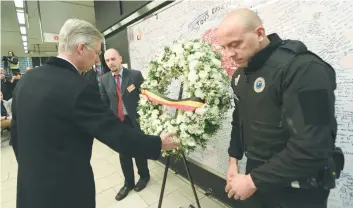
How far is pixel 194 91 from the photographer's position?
1.21 metres

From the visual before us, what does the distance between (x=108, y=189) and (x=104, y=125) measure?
6.63 feet

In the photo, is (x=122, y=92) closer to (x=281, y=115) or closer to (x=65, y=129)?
(x=65, y=129)

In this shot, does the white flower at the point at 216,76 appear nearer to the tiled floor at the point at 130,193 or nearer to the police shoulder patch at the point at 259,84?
the police shoulder patch at the point at 259,84

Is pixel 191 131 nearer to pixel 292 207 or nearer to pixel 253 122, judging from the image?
pixel 253 122

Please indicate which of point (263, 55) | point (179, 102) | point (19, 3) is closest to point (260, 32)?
A: point (263, 55)

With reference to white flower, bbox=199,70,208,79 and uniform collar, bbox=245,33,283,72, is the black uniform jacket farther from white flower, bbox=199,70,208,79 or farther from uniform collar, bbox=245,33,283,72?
white flower, bbox=199,70,208,79

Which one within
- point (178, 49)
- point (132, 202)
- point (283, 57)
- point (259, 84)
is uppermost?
point (178, 49)

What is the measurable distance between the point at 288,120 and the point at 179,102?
60cm

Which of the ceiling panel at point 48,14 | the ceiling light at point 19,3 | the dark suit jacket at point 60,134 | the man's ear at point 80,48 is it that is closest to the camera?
the dark suit jacket at point 60,134

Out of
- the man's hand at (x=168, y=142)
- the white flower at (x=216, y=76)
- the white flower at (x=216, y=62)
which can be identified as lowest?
the man's hand at (x=168, y=142)

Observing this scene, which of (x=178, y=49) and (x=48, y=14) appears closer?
(x=178, y=49)

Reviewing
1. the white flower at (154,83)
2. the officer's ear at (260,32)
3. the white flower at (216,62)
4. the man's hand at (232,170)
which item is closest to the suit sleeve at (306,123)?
the officer's ear at (260,32)

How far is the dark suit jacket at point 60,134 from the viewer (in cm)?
101

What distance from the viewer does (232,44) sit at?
0.98 meters
